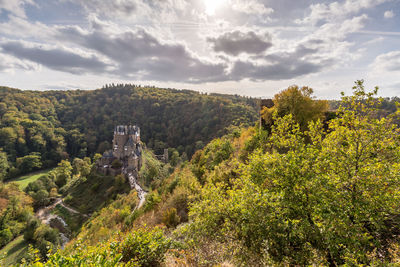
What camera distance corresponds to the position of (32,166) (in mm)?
76562

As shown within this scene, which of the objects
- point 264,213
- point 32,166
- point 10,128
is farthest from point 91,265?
point 10,128

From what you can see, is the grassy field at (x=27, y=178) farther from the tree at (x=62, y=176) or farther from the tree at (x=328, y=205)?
the tree at (x=328, y=205)

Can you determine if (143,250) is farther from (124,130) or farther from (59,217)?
(124,130)

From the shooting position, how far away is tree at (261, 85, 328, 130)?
16266 mm

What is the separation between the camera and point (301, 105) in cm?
1655

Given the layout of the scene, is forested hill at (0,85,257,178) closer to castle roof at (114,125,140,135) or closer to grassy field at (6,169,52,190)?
grassy field at (6,169,52,190)

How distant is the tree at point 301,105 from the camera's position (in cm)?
1627

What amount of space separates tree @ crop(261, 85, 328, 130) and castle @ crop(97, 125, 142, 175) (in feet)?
129

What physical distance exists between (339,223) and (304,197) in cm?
96

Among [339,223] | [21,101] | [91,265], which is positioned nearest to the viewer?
[91,265]

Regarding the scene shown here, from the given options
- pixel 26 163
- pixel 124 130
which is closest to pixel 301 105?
pixel 124 130

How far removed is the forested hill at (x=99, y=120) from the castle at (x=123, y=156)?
33.6 metres

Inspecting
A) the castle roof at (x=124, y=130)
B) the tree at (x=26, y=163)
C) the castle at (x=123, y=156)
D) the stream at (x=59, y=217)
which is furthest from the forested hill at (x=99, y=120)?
the stream at (x=59, y=217)

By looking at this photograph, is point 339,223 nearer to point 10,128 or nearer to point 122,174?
point 122,174
